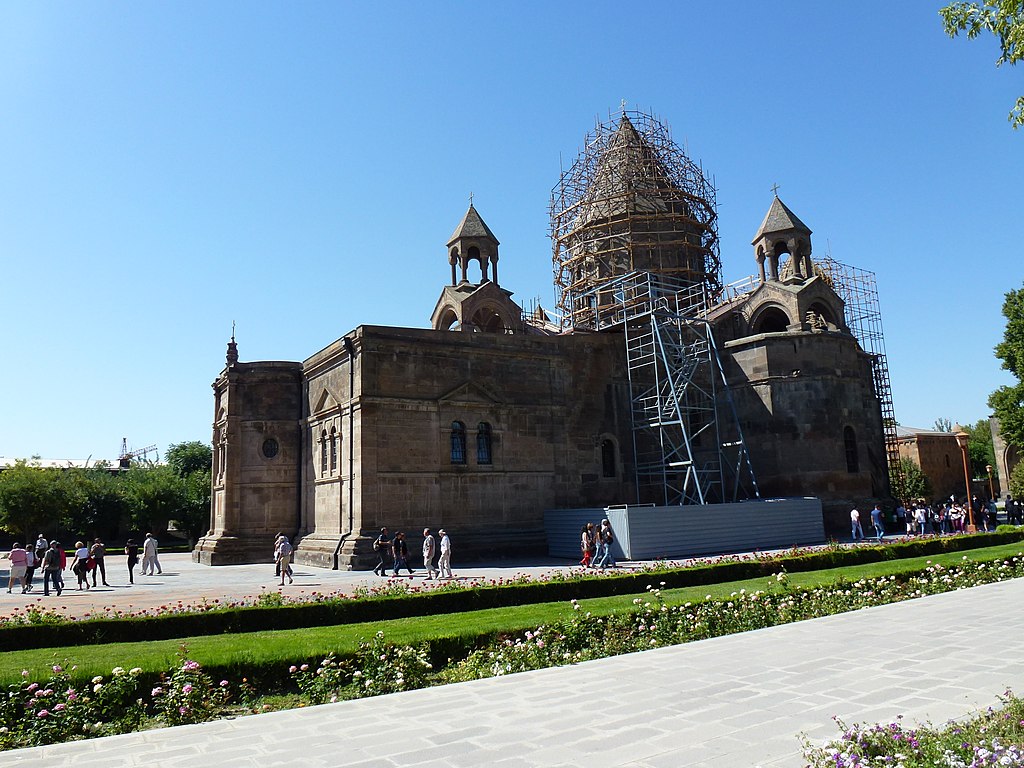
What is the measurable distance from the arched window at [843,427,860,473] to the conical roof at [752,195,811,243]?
369 inches

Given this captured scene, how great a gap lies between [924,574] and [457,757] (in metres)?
13.3

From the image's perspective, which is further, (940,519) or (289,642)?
(940,519)

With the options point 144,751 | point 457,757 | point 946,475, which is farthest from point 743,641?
point 946,475

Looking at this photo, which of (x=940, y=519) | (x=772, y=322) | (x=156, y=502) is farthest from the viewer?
(x=156, y=502)

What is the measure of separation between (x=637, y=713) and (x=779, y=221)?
3092 centimetres

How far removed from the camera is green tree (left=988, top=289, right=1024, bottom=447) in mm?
35656

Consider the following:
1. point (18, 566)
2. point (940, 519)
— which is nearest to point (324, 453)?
point (18, 566)

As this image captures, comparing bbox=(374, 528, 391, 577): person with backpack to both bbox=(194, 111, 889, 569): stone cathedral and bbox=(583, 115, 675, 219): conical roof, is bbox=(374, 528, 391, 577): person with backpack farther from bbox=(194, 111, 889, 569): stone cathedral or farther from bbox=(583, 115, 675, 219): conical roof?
bbox=(583, 115, 675, 219): conical roof

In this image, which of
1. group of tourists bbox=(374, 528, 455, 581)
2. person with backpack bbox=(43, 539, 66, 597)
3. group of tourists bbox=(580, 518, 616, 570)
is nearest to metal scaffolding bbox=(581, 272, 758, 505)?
group of tourists bbox=(580, 518, 616, 570)

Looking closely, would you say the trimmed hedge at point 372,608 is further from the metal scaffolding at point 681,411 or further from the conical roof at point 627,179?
the conical roof at point 627,179

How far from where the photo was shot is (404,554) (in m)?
22.5

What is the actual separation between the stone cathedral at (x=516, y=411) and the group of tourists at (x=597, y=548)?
4606 millimetres

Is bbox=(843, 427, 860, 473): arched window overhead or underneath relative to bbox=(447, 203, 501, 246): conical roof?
underneath

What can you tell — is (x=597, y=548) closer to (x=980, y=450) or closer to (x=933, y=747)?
(x=933, y=747)
